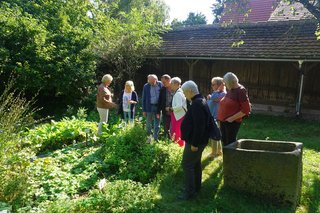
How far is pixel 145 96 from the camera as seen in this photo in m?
7.06

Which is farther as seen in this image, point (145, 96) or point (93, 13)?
point (93, 13)

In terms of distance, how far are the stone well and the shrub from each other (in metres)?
1.16

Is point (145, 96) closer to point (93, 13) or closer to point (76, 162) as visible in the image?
point (76, 162)

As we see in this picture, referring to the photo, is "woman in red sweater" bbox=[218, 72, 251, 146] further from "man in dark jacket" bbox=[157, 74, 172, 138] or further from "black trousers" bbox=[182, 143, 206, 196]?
"man in dark jacket" bbox=[157, 74, 172, 138]

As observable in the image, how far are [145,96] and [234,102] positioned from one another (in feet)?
8.95

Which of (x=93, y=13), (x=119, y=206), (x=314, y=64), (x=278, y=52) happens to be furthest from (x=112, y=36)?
(x=119, y=206)

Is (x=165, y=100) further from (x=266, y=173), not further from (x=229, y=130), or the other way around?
(x=266, y=173)

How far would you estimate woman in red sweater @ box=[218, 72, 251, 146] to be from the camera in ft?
15.8

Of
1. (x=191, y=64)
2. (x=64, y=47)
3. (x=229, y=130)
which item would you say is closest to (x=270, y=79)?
(x=191, y=64)

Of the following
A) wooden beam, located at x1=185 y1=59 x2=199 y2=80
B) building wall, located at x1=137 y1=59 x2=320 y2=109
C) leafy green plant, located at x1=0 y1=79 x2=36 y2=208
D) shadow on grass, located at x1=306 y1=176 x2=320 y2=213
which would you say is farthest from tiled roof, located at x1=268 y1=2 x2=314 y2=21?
leafy green plant, located at x1=0 y1=79 x2=36 y2=208

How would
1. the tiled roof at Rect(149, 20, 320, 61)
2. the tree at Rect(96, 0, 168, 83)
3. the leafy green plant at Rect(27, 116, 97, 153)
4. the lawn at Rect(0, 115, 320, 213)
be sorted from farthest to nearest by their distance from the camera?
the tree at Rect(96, 0, 168, 83)
the tiled roof at Rect(149, 20, 320, 61)
the leafy green plant at Rect(27, 116, 97, 153)
the lawn at Rect(0, 115, 320, 213)

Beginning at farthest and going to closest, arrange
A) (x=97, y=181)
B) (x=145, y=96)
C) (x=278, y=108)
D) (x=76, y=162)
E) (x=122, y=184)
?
(x=278, y=108) < (x=145, y=96) < (x=76, y=162) < (x=97, y=181) < (x=122, y=184)

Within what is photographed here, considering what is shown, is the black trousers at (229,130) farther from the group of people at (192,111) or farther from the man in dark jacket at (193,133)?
the man in dark jacket at (193,133)

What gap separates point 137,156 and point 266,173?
2237mm
